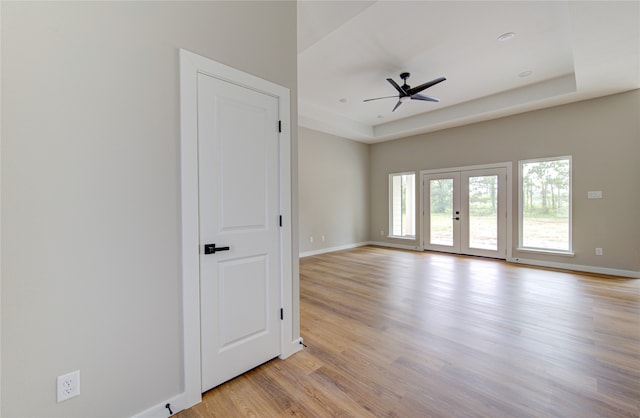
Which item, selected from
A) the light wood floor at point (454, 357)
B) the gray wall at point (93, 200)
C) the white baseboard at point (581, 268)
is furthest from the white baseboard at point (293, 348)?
the white baseboard at point (581, 268)

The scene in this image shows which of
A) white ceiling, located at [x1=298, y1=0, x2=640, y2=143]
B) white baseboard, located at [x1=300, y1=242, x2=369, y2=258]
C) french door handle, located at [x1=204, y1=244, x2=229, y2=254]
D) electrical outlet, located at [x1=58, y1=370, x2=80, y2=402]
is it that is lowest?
white baseboard, located at [x1=300, y1=242, x2=369, y2=258]

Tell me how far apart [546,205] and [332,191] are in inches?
179

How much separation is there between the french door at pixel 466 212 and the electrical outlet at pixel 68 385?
689cm

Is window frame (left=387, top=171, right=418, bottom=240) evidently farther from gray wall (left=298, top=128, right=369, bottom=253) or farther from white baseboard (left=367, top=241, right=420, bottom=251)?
gray wall (left=298, top=128, right=369, bottom=253)

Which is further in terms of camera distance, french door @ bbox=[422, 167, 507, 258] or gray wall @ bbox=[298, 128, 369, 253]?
gray wall @ bbox=[298, 128, 369, 253]

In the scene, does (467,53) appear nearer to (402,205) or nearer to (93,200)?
(402,205)

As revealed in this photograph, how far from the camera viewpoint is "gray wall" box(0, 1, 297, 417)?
1218 mm

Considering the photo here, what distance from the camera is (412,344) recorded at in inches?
96.0

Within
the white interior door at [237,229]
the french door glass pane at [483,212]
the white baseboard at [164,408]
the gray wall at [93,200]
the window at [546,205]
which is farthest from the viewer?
the french door glass pane at [483,212]

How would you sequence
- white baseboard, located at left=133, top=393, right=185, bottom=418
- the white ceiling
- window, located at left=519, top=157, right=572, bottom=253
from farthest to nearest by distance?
window, located at left=519, top=157, right=572, bottom=253
the white ceiling
white baseboard, located at left=133, top=393, right=185, bottom=418

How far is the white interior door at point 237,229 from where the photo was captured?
5.87ft

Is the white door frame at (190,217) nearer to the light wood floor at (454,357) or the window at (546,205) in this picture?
the light wood floor at (454,357)

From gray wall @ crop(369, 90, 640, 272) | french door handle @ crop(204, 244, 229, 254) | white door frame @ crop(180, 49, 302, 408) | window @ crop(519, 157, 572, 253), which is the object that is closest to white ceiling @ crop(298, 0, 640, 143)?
gray wall @ crop(369, 90, 640, 272)

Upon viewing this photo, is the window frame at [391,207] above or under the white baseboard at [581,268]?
above
